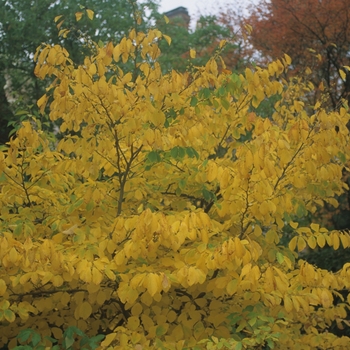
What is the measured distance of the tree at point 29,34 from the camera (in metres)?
9.80

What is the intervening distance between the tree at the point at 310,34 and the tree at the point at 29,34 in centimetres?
282

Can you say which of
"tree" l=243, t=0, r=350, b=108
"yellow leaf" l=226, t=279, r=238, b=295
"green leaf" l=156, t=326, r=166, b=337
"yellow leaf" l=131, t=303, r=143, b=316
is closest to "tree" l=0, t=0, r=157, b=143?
"tree" l=243, t=0, r=350, b=108

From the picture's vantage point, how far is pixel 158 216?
9.23ft

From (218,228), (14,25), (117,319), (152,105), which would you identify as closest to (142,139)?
(152,105)

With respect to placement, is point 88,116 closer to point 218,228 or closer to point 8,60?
point 218,228

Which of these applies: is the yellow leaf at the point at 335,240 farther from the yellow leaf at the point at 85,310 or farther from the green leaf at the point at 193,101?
the yellow leaf at the point at 85,310

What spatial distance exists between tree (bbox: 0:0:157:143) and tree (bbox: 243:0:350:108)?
2.82 m

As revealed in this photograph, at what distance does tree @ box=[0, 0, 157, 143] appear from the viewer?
9.80 meters

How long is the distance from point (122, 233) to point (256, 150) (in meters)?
0.88

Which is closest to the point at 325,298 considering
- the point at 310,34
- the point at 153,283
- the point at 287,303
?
the point at 287,303

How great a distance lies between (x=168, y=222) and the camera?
3.05m

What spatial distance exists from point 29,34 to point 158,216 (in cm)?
801

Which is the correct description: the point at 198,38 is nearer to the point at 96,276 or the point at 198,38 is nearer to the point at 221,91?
the point at 221,91

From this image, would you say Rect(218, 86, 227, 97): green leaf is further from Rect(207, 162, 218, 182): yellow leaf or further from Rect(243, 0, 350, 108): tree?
Rect(243, 0, 350, 108): tree
